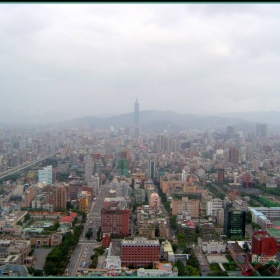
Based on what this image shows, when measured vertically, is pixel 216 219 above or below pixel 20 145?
below

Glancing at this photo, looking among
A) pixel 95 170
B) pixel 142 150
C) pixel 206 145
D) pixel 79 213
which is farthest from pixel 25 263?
pixel 206 145

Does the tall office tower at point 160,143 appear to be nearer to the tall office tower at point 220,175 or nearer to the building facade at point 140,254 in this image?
A: the tall office tower at point 220,175

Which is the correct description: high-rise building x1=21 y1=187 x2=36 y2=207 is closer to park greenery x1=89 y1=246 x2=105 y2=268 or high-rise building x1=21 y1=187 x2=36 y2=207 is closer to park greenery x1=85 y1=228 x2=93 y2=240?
park greenery x1=85 y1=228 x2=93 y2=240

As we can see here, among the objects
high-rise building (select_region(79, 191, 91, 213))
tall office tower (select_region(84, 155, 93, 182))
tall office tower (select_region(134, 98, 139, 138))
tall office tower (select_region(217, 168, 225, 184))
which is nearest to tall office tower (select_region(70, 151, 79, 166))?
tall office tower (select_region(84, 155, 93, 182))

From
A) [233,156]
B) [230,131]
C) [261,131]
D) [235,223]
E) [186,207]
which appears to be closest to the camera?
[235,223]

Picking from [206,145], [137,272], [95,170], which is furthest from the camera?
[206,145]

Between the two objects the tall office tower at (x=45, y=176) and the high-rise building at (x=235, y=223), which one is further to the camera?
the tall office tower at (x=45, y=176)

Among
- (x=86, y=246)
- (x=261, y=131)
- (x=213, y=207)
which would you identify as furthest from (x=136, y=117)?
(x=86, y=246)

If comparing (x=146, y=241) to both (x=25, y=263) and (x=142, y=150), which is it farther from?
(x=142, y=150)

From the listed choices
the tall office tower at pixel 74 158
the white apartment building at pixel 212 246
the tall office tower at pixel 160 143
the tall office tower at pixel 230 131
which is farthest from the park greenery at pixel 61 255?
the tall office tower at pixel 230 131

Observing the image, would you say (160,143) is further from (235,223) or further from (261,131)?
(235,223)

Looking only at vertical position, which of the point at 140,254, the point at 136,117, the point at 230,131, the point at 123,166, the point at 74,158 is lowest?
the point at 140,254
